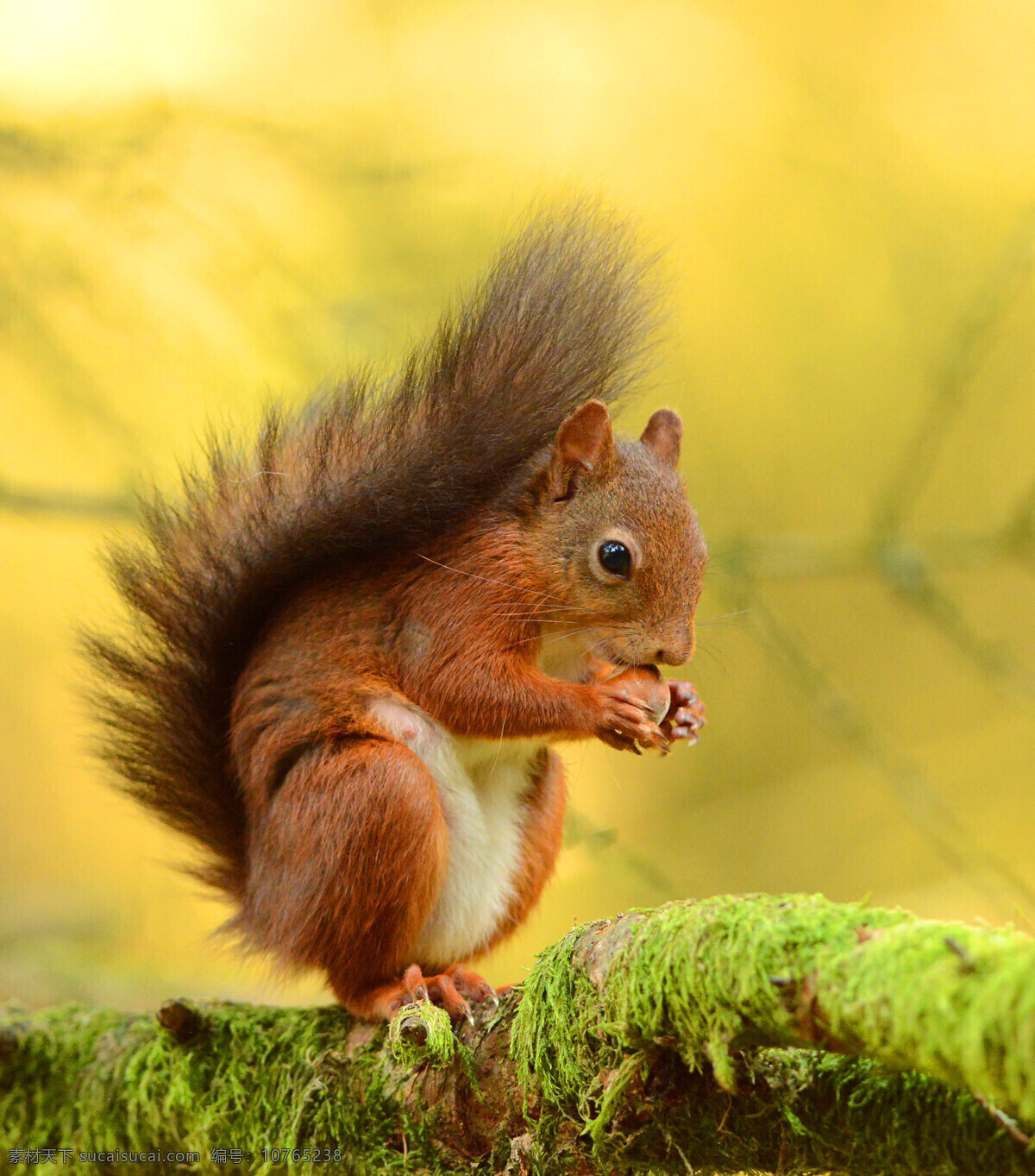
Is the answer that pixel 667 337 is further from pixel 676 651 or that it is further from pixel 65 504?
pixel 65 504

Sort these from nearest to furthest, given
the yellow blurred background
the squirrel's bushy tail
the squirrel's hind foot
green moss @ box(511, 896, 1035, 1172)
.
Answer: green moss @ box(511, 896, 1035, 1172), the squirrel's hind foot, the squirrel's bushy tail, the yellow blurred background

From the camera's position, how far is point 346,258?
349 cm

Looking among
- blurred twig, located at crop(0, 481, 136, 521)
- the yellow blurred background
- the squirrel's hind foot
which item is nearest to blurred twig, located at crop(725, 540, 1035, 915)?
the yellow blurred background

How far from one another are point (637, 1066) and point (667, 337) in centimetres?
132

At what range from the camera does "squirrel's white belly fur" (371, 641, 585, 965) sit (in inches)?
78.6

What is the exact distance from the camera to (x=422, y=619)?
6.66ft

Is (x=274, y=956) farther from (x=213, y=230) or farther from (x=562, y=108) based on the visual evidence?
(x=562, y=108)

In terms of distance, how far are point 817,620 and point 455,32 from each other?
7.21 feet

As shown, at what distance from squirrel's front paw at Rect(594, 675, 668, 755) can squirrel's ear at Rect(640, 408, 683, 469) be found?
0.52 m

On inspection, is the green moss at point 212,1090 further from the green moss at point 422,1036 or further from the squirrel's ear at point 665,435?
the squirrel's ear at point 665,435

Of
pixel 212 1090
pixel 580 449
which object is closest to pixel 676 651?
pixel 580 449

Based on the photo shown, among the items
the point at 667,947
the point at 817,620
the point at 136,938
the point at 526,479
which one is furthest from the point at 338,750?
the point at 817,620

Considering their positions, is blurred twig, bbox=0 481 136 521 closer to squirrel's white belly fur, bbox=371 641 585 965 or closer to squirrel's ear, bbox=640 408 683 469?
squirrel's white belly fur, bbox=371 641 585 965

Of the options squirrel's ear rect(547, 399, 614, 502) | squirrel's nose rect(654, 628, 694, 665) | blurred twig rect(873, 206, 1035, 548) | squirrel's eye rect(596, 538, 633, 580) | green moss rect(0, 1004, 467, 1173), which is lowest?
green moss rect(0, 1004, 467, 1173)
